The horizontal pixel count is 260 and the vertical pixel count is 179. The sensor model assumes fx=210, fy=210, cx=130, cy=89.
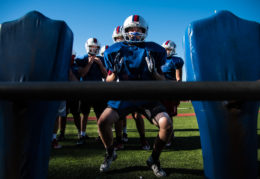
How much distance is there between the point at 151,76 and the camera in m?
2.49

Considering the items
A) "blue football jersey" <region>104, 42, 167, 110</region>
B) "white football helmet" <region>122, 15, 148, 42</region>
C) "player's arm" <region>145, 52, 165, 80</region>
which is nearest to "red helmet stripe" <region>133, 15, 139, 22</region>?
"white football helmet" <region>122, 15, 148, 42</region>

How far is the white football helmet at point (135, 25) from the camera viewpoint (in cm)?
257

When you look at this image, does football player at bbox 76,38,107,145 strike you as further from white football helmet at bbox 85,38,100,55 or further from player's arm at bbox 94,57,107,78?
white football helmet at bbox 85,38,100,55

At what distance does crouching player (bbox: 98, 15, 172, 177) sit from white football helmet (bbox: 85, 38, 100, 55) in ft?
6.91

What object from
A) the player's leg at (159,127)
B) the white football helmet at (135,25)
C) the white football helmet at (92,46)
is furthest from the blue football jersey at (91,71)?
the player's leg at (159,127)

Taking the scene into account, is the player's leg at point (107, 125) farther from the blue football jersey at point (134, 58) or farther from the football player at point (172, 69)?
the football player at point (172, 69)

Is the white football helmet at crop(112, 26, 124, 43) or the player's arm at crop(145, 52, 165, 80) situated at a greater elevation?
the white football helmet at crop(112, 26, 124, 43)

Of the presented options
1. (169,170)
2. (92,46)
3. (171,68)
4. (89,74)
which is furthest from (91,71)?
(169,170)

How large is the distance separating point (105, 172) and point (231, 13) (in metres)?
2.04

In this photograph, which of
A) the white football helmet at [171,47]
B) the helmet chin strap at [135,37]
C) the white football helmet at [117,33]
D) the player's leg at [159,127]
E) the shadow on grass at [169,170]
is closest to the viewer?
the player's leg at [159,127]

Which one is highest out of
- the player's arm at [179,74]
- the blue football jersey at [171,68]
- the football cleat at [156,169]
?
the blue football jersey at [171,68]

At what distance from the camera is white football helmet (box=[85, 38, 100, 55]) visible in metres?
4.65

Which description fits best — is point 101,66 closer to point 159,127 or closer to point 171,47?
point 171,47

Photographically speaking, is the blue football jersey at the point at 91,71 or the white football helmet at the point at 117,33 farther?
the white football helmet at the point at 117,33
